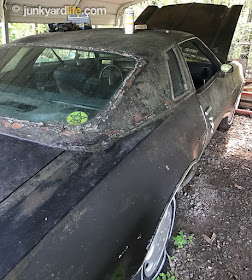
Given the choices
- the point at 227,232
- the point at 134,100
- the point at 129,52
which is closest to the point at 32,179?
the point at 134,100

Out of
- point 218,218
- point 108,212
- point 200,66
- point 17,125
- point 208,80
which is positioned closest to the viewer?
point 108,212

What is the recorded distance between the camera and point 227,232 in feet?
7.59

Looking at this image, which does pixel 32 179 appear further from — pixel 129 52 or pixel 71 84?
pixel 129 52

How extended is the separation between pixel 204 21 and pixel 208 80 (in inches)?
85.9

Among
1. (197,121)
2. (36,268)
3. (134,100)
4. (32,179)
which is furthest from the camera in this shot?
(197,121)

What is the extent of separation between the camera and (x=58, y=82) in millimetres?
2074

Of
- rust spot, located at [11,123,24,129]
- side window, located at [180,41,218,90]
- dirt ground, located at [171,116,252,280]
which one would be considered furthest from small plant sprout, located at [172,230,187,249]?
side window, located at [180,41,218,90]

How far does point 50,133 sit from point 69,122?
14cm

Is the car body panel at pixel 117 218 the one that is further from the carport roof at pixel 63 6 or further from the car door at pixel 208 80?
the carport roof at pixel 63 6

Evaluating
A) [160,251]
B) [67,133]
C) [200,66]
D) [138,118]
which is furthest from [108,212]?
[200,66]

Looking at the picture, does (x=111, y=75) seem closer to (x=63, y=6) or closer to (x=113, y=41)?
A: (x=113, y=41)

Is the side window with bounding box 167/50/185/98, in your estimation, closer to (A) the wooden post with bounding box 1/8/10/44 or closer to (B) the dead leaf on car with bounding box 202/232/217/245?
(B) the dead leaf on car with bounding box 202/232/217/245

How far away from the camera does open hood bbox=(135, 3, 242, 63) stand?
13.9ft

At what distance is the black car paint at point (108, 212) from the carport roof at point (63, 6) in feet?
13.7
